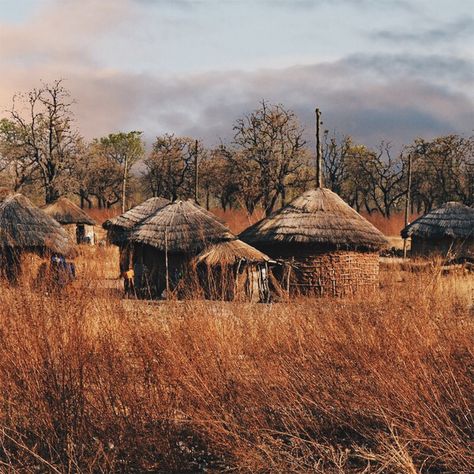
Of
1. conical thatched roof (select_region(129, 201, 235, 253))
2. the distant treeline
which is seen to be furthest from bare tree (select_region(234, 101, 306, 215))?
conical thatched roof (select_region(129, 201, 235, 253))

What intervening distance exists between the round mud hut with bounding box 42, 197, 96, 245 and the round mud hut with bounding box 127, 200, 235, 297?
14938 mm

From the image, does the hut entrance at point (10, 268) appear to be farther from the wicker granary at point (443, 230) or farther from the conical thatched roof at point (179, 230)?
the wicker granary at point (443, 230)

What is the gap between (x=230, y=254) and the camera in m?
14.5

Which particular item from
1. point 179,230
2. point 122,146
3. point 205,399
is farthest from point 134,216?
point 122,146

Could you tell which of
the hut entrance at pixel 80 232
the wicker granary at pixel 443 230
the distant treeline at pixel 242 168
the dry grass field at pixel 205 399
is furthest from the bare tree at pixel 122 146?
the dry grass field at pixel 205 399

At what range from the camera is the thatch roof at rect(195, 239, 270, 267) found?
47.0 feet

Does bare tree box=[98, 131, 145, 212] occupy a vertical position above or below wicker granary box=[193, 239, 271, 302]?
above

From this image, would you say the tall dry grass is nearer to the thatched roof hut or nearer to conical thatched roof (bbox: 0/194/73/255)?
conical thatched roof (bbox: 0/194/73/255)

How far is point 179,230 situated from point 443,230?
11865mm

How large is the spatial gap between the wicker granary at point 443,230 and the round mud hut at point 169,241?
10718 mm

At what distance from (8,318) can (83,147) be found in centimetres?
3551

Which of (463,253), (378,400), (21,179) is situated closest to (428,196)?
(463,253)

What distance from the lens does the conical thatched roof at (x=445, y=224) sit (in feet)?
77.3

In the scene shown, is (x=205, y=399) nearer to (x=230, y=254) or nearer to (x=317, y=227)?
(x=230, y=254)
